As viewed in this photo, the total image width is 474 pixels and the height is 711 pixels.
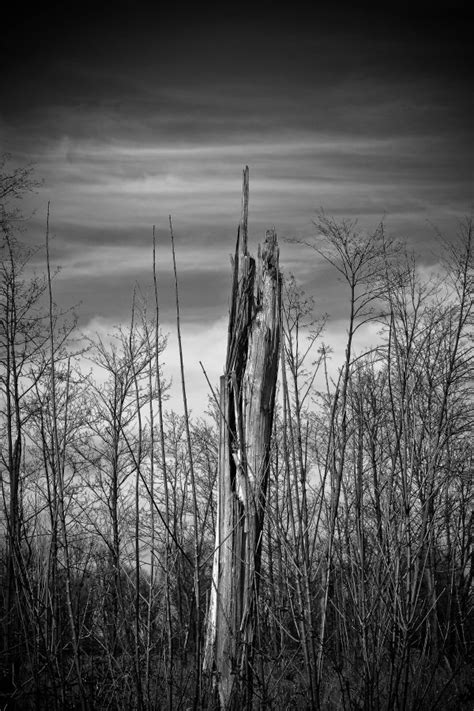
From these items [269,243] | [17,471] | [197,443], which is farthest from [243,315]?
[197,443]

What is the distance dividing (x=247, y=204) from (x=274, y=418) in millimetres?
1675

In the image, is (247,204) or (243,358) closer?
(247,204)

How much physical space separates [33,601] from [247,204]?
2143mm

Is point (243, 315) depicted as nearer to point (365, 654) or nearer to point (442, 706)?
point (365, 654)

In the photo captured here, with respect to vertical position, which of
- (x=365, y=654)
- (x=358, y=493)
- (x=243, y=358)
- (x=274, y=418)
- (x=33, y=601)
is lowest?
(x=365, y=654)

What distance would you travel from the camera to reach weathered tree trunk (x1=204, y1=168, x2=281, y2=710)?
3.29 meters

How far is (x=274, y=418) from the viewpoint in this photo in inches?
141

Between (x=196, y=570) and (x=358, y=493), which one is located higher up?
(x=358, y=493)

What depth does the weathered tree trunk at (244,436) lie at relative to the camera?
329cm

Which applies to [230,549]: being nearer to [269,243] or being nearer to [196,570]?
[196,570]

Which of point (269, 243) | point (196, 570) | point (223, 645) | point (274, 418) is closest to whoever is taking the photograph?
point (196, 570)

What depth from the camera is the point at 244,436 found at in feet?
10.4

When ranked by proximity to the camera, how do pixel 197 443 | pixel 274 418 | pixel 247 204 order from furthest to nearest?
pixel 197 443, pixel 274 418, pixel 247 204

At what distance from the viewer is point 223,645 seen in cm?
333
